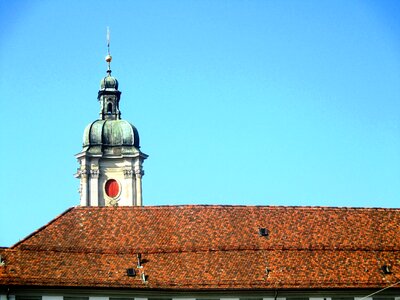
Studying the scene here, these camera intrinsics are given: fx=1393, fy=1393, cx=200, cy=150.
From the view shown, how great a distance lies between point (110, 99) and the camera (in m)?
141

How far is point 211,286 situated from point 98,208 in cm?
907

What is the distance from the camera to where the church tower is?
449ft

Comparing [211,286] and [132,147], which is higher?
[132,147]

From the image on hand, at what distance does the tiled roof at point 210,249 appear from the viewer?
71.9 metres

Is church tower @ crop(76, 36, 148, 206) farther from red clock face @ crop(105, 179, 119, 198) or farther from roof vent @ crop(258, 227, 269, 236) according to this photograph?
roof vent @ crop(258, 227, 269, 236)

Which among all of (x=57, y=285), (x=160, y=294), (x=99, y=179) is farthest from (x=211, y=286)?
(x=99, y=179)

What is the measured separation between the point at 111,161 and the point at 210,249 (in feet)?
214

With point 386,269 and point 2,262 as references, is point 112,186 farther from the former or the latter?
point 2,262

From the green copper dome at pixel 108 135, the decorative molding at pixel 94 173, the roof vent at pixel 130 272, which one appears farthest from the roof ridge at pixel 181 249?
the green copper dome at pixel 108 135

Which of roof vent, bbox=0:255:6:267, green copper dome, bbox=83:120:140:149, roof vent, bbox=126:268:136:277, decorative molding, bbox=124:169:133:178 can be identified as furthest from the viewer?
green copper dome, bbox=83:120:140:149

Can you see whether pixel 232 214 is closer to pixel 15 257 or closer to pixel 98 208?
pixel 98 208

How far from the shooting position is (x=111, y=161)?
456 feet

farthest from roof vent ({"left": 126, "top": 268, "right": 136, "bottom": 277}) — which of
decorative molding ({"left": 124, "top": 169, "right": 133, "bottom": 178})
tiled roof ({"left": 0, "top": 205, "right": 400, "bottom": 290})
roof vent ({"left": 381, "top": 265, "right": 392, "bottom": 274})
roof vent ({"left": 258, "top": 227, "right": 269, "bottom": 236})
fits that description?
decorative molding ({"left": 124, "top": 169, "right": 133, "bottom": 178})

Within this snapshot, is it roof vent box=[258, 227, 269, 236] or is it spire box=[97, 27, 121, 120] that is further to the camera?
spire box=[97, 27, 121, 120]
